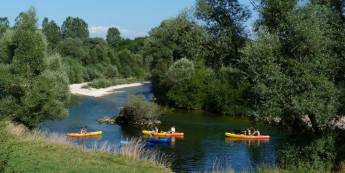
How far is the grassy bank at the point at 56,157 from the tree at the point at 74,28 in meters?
143

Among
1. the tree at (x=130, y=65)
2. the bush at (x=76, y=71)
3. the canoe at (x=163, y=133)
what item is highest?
the tree at (x=130, y=65)

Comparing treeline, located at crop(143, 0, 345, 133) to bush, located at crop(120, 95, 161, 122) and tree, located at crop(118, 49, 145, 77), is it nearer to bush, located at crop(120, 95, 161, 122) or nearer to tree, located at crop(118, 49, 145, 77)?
bush, located at crop(120, 95, 161, 122)

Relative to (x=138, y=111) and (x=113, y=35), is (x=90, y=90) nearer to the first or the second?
(x=138, y=111)

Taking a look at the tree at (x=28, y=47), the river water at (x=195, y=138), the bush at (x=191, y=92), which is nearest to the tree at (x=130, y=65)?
the river water at (x=195, y=138)

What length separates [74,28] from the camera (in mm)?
168625

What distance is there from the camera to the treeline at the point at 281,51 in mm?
16781

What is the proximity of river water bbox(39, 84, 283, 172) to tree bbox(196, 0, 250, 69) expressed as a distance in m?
7.48

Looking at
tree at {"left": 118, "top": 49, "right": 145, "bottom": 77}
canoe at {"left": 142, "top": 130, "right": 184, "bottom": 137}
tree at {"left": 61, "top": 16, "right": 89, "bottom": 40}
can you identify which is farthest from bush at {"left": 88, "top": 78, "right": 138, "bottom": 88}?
tree at {"left": 61, "top": 16, "right": 89, "bottom": 40}

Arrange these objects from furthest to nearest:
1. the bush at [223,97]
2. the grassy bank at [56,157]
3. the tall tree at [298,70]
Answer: the bush at [223,97] < the tall tree at [298,70] < the grassy bank at [56,157]

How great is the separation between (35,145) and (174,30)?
290 inches

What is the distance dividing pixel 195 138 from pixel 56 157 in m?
27.9

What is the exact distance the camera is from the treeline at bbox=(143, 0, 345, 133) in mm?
16781

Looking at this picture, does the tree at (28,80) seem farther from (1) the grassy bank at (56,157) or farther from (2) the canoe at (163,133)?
A: (2) the canoe at (163,133)

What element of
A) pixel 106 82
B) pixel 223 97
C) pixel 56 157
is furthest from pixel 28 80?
pixel 106 82
